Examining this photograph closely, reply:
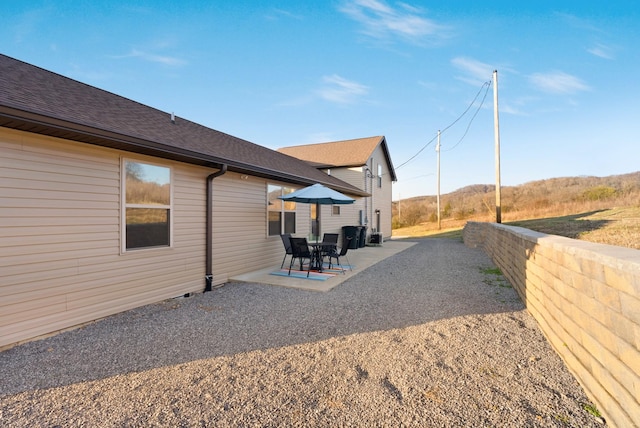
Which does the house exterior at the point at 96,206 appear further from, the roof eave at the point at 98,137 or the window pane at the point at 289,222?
the window pane at the point at 289,222

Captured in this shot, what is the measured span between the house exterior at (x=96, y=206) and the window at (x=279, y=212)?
4.36ft

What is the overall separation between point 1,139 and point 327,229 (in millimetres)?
9825

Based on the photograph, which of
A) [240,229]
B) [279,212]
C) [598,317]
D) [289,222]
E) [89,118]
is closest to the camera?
[598,317]

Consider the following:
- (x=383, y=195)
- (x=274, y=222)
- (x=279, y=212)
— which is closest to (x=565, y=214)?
(x=383, y=195)

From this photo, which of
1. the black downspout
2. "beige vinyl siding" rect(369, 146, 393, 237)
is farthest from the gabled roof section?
the black downspout

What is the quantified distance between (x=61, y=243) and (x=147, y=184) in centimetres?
148

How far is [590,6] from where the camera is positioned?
370 inches

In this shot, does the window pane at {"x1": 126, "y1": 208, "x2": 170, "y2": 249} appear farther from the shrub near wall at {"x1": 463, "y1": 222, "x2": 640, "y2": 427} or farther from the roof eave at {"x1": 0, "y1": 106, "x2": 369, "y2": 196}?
the shrub near wall at {"x1": 463, "y1": 222, "x2": 640, "y2": 427}

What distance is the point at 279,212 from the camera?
27.9 ft

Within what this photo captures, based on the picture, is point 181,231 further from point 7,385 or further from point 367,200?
point 367,200

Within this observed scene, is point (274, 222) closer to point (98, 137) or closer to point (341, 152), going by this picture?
point (98, 137)

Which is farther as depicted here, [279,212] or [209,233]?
[279,212]

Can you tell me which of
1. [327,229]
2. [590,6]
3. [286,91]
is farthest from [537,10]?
[327,229]

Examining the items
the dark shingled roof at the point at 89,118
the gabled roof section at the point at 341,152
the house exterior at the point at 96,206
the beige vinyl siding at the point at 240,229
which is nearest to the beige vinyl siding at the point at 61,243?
the house exterior at the point at 96,206
